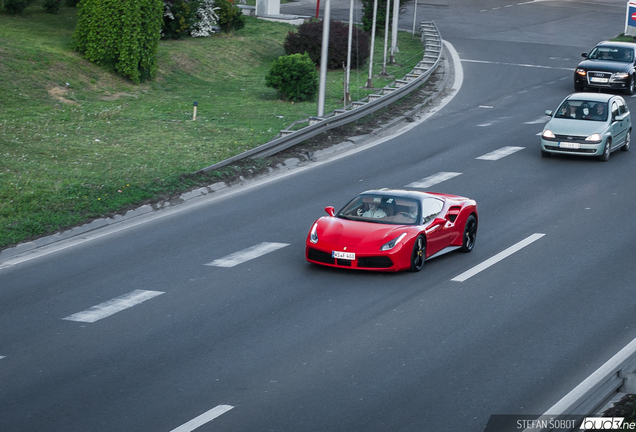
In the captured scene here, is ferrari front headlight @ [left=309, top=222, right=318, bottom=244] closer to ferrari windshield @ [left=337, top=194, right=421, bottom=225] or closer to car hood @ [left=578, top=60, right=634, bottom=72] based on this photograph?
ferrari windshield @ [left=337, top=194, right=421, bottom=225]

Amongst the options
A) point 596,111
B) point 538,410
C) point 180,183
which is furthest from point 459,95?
point 538,410

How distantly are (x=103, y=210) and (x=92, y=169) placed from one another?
8.03 feet

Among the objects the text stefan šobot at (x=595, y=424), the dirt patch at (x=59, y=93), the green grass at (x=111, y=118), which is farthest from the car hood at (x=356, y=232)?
the dirt patch at (x=59, y=93)

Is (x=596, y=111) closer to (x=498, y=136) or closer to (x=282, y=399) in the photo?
(x=498, y=136)

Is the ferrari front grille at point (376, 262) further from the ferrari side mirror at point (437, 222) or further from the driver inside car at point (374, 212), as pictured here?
the ferrari side mirror at point (437, 222)

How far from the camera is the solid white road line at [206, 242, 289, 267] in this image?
48.0 feet

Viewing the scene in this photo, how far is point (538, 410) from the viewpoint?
8852mm

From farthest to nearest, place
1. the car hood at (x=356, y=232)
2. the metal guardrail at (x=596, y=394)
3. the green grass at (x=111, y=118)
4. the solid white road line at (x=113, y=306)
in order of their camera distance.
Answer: the green grass at (x=111, y=118) < the car hood at (x=356, y=232) < the solid white road line at (x=113, y=306) < the metal guardrail at (x=596, y=394)

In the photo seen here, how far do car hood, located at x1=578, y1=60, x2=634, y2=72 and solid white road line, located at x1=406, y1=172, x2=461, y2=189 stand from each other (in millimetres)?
13738

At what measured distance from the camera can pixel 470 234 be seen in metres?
15.6

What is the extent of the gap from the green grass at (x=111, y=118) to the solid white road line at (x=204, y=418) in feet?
27.1

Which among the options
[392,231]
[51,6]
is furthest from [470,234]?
[51,6]

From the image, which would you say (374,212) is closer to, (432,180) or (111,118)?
(432,180)

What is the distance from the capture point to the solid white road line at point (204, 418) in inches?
330
